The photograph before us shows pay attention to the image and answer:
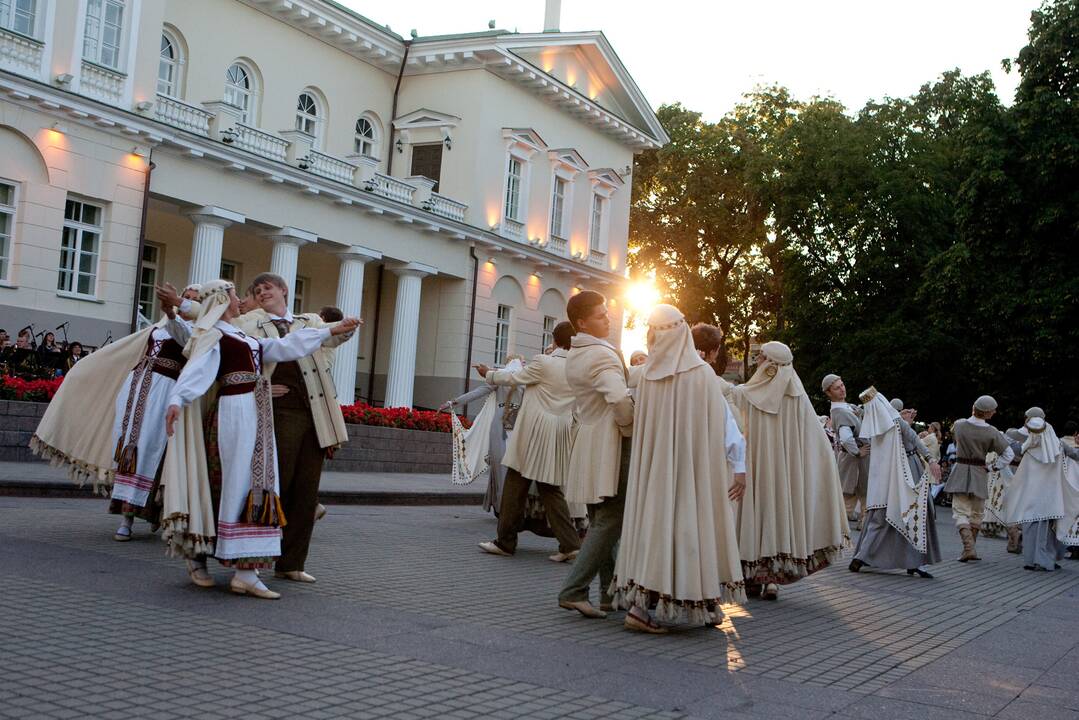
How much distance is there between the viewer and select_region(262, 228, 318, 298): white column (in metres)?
31.0

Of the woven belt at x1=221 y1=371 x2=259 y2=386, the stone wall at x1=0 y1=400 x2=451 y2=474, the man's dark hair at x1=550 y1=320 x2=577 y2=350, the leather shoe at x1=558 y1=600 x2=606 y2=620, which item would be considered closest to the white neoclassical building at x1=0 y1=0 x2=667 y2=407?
the stone wall at x1=0 y1=400 x2=451 y2=474

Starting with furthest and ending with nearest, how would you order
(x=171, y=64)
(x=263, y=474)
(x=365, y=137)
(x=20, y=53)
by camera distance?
(x=365, y=137) < (x=171, y=64) < (x=20, y=53) < (x=263, y=474)

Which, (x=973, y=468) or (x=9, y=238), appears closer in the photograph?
(x=973, y=468)

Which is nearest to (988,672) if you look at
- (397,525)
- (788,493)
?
(788,493)

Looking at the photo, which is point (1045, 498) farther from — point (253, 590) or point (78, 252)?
point (78, 252)

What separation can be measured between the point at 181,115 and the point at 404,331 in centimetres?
1040

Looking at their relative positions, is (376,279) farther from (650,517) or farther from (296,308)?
(650,517)

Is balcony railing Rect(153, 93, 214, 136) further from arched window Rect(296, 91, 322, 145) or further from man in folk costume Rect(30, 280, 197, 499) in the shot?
man in folk costume Rect(30, 280, 197, 499)

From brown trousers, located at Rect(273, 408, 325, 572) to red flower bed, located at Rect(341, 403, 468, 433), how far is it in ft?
45.7

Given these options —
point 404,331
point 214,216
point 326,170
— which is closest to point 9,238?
point 214,216

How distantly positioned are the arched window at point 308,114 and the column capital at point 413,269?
14.5 ft

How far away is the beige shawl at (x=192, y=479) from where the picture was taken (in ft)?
25.2

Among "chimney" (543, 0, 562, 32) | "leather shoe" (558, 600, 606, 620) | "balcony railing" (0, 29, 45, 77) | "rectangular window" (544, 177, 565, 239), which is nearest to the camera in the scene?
"leather shoe" (558, 600, 606, 620)

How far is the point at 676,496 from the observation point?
7.62 metres
